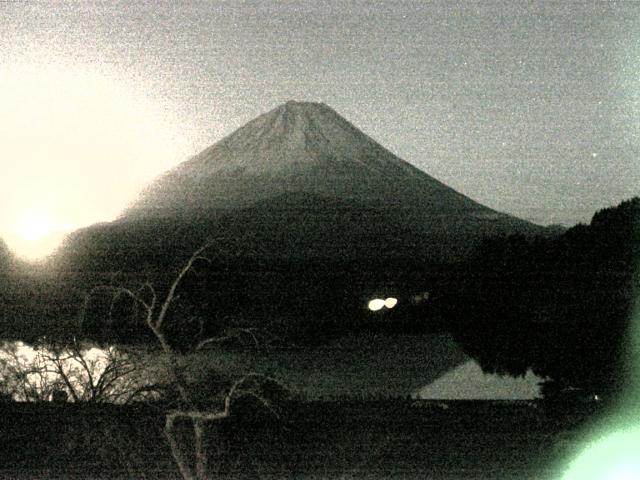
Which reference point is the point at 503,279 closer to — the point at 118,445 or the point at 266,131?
the point at 118,445

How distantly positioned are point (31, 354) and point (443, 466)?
29.8 ft

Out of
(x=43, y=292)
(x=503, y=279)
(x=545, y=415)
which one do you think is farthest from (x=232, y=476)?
(x=43, y=292)

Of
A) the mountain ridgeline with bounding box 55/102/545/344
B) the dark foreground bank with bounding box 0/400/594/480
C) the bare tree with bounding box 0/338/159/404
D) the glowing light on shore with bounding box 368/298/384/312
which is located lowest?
the dark foreground bank with bounding box 0/400/594/480

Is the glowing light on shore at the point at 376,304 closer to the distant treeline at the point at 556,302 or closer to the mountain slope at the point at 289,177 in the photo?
the distant treeline at the point at 556,302

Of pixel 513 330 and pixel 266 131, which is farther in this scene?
pixel 266 131

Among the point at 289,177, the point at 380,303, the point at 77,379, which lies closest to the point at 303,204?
the point at 289,177

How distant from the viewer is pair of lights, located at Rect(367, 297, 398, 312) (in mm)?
20836

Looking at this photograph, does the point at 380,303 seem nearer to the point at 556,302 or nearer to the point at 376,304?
the point at 376,304

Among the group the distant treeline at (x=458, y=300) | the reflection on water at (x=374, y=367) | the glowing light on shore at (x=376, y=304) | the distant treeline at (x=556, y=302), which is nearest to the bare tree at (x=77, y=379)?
the distant treeline at (x=458, y=300)

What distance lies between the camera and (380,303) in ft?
69.5

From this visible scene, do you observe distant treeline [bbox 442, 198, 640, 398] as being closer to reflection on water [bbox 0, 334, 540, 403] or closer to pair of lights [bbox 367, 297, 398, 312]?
reflection on water [bbox 0, 334, 540, 403]

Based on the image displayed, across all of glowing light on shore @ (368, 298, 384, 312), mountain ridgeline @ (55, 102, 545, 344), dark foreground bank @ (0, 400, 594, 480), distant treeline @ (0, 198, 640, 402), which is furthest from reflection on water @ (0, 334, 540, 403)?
mountain ridgeline @ (55, 102, 545, 344)

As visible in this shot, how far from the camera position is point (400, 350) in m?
17.8

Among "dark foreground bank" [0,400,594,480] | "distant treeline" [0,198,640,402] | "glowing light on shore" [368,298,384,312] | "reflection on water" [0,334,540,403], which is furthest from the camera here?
"glowing light on shore" [368,298,384,312]
